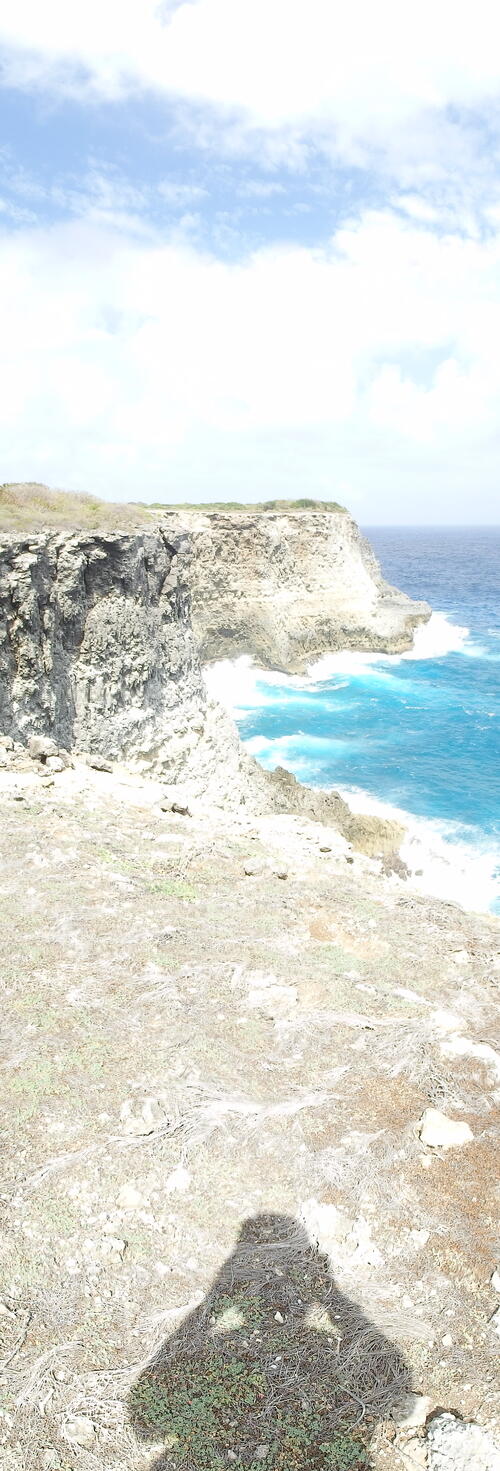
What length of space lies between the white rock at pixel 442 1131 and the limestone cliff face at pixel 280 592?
1794 inches

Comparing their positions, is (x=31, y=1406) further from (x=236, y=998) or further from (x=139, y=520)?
(x=139, y=520)

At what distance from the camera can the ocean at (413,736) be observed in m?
24.9

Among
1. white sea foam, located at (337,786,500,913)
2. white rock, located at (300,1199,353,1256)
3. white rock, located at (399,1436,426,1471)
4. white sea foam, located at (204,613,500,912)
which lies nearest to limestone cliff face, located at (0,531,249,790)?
white sea foam, located at (337,786,500,913)

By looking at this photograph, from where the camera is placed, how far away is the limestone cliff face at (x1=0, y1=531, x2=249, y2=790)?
1680cm

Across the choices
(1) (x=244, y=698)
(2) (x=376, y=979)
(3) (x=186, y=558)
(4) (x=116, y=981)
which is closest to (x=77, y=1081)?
(4) (x=116, y=981)

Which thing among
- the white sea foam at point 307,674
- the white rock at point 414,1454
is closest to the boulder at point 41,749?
the white rock at point 414,1454

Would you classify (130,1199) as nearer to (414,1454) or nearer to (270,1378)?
(270,1378)

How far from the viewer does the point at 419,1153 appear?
6.13 meters

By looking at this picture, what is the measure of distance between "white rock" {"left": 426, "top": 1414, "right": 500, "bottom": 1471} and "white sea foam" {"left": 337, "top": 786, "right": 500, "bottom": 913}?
17.2m

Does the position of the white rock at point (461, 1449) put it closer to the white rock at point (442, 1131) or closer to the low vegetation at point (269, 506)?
the white rock at point (442, 1131)

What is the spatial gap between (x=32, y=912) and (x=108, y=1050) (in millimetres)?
2667

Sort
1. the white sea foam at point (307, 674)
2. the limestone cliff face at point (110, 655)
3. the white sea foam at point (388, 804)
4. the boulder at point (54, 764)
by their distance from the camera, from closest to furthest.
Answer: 1. the boulder at point (54, 764)
2. the limestone cliff face at point (110, 655)
3. the white sea foam at point (388, 804)
4. the white sea foam at point (307, 674)

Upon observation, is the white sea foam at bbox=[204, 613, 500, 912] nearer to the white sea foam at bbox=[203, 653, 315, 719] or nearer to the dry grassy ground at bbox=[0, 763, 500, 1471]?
the white sea foam at bbox=[203, 653, 315, 719]

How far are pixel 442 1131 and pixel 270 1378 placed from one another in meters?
2.46
